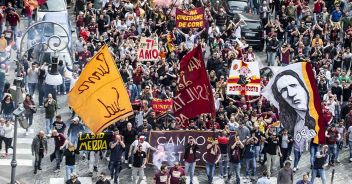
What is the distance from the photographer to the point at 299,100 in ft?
107

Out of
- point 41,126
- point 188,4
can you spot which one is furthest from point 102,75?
point 188,4

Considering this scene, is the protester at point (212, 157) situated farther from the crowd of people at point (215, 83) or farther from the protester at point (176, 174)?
the protester at point (176, 174)

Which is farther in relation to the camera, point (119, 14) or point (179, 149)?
point (119, 14)

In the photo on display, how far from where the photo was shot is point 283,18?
Answer: 1923 inches

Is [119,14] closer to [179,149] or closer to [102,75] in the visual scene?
[179,149]

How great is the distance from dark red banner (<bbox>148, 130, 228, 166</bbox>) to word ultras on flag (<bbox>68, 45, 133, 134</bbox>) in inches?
224

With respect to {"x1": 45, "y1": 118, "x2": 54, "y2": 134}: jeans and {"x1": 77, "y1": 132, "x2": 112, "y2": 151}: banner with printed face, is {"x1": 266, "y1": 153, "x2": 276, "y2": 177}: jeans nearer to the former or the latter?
{"x1": 77, "y1": 132, "x2": 112, "y2": 151}: banner with printed face

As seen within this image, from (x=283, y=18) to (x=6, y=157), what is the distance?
1644 cm

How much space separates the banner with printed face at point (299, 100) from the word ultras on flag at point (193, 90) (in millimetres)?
2491

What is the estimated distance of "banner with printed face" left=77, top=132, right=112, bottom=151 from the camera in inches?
1324

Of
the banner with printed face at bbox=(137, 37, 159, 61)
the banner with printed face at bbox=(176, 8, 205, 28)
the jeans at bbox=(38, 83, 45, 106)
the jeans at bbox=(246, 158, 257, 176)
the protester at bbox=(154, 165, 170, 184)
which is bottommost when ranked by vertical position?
the jeans at bbox=(246, 158, 257, 176)

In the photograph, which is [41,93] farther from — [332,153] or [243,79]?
[332,153]

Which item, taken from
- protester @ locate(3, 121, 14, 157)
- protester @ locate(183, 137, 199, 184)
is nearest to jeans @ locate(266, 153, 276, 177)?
protester @ locate(183, 137, 199, 184)

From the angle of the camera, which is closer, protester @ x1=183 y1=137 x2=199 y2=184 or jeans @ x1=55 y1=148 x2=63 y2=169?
protester @ x1=183 y1=137 x2=199 y2=184
